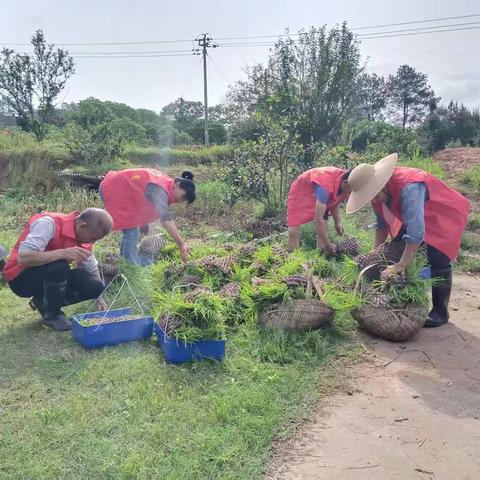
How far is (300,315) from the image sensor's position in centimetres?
391

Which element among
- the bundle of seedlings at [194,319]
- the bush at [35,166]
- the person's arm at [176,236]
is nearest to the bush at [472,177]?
the person's arm at [176,236]

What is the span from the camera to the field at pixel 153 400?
249 cm

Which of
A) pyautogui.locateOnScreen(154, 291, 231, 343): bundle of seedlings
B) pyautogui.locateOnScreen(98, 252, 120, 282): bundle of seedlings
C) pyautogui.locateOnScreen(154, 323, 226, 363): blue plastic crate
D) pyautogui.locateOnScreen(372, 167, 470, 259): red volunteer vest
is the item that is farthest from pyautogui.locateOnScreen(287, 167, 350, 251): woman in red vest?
pyautogui.locateOnScreen(154, 323, 226, 363): blue plastic crate

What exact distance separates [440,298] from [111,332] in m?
2.76

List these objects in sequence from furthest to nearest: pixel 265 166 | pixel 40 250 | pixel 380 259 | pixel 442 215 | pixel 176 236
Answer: pixel 265 166 → pixel 176 236 → pixel 380 259 → pixel 442 215 → pixel 40 250

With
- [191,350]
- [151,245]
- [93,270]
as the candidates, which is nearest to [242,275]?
[191,350]

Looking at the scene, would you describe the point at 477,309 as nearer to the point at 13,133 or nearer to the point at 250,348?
the point at 250,348

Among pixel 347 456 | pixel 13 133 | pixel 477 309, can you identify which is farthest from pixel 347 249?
pixel 13 133

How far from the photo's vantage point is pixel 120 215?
5.45 meters

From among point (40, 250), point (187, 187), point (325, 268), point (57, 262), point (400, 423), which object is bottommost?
point (400, 423)

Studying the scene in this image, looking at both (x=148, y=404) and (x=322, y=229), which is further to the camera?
(x=322, y=229)

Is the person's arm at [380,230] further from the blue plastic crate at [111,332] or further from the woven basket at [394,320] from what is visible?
the blue plastic crate at [111,332]

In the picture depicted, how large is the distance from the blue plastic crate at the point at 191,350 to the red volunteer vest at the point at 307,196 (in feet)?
7.78

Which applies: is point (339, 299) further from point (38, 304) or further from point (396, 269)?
point (38, 304)
